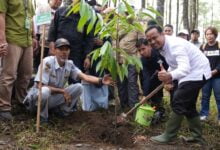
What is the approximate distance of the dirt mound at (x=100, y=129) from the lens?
13.9ft

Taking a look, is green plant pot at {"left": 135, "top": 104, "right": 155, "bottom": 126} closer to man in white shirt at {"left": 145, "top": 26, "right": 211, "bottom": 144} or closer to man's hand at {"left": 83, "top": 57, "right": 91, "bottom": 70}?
man in white shirt at {"left": 145, "top": 26, "right": 211, "bottom": 144}

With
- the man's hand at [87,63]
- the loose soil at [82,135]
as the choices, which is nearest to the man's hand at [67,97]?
the loose soil at [82,135]

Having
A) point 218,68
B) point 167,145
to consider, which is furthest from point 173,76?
point 218,68

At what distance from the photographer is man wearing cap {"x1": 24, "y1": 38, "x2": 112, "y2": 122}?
15.2 feet

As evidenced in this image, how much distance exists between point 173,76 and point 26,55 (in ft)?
7.39

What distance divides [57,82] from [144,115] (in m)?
1.40

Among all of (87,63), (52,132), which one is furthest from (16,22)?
(52,132)

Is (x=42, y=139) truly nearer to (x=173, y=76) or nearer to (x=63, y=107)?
(x=63, y=107)

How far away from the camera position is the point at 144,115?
4.98 meters

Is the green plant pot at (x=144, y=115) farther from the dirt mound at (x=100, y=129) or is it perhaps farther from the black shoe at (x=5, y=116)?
the black shoe at (x=5, y=116)

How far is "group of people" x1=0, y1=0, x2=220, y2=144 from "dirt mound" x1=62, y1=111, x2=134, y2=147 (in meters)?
0.25

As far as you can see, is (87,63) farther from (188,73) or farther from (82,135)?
(188,73)

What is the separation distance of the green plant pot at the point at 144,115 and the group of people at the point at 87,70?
46 cm

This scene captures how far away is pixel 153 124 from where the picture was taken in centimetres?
523
